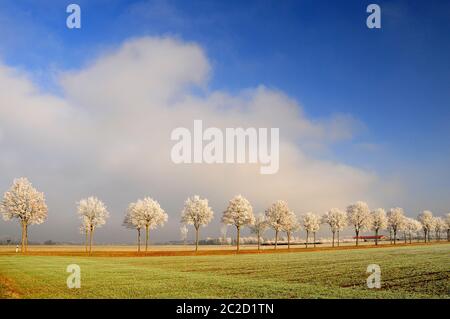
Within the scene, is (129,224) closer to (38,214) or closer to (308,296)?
(38,214)

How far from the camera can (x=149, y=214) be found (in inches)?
3649

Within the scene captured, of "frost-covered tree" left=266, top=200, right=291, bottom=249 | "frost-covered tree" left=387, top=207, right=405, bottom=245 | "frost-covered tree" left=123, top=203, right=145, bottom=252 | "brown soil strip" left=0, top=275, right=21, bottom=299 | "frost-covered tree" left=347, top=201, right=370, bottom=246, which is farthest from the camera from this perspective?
"frost-covered tree" left=387, top=207, right=405, bottom=245

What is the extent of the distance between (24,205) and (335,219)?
99.5 m

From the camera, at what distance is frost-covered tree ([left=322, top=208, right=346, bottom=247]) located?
5285 inches

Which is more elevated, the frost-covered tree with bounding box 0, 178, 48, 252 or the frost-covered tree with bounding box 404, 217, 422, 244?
the frost-covered tree with bounding box 0, 178, 48, 252

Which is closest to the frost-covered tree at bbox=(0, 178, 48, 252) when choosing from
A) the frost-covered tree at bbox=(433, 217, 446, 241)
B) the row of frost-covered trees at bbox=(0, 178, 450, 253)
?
the row of frost-covered trees at bbox=(0, 178, 450, 253)

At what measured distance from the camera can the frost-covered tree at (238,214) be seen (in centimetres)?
9750

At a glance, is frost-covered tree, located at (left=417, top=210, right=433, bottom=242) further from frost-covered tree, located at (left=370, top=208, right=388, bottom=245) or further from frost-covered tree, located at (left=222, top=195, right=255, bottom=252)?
frost-covered tree, located at (left=222, top=195, right=255, bottom=252)

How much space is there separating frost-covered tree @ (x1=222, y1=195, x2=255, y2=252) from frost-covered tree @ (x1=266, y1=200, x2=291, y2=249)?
1237 centimetres


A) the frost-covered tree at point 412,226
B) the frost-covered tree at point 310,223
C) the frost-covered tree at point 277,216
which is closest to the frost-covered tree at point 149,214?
the frost-covered tree at point 277,216
